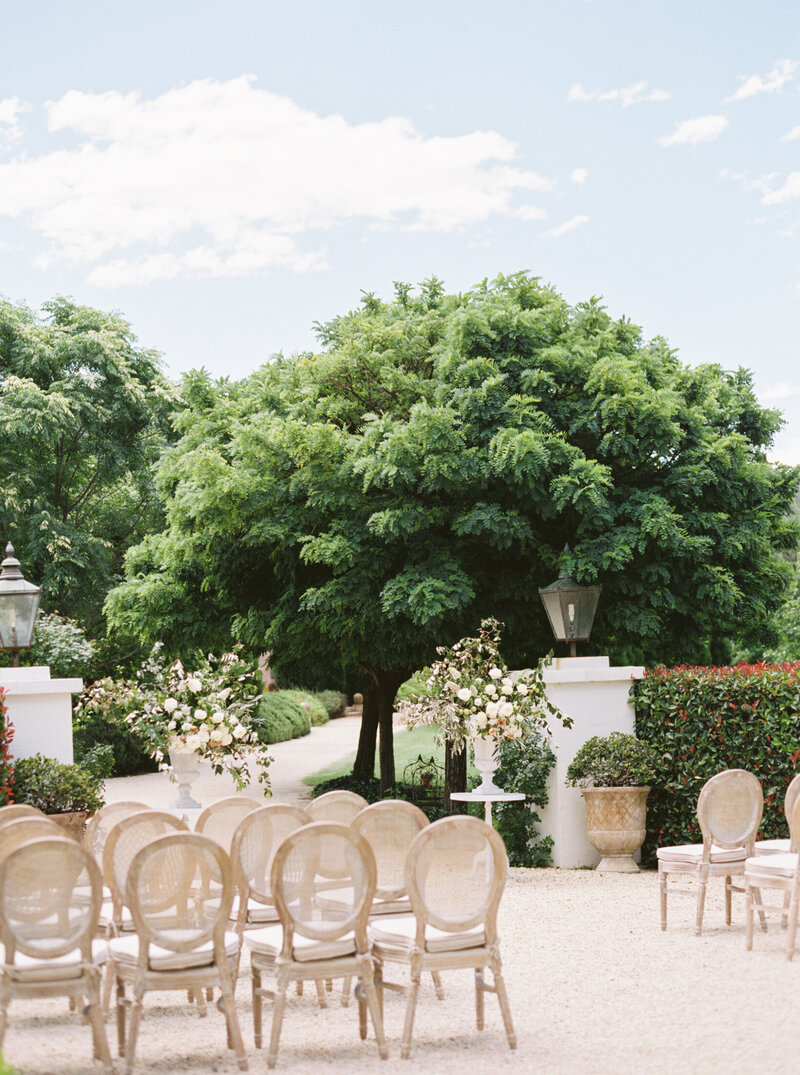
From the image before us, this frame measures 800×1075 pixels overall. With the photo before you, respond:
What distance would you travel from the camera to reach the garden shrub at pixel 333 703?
44.7 metres

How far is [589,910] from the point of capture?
31.5 ft

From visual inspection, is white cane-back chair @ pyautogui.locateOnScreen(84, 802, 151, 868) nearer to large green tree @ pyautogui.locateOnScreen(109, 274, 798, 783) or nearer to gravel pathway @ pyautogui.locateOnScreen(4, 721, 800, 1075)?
gravel pathway @ pyautogui.locateOnScreen(4, 721, 800, 1075)

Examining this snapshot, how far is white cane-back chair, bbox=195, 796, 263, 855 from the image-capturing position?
688 cm

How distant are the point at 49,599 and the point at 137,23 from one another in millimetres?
11678

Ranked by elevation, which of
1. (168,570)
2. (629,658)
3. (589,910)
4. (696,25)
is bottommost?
(589,910)

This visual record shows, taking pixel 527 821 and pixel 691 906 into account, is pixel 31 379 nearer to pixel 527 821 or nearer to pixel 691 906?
pixel 527 821

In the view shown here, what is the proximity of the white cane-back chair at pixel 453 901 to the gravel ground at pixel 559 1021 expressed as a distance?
0.99 feet

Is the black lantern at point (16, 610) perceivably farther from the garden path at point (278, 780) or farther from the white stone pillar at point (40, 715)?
the garden path at point (278, 780)

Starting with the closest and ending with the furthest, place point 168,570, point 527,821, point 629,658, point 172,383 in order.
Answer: point 527,821 < point 168,570 < point 629,658 < point 172,383

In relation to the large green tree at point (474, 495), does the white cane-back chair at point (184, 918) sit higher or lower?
lower

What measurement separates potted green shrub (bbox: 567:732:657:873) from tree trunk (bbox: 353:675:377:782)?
9.53m

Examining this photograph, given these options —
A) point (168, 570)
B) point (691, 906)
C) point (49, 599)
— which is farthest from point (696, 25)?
point (49, 599)

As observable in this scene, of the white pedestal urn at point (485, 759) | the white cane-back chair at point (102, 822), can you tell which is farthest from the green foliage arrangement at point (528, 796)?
the white cane-back chair at point (102, 822)

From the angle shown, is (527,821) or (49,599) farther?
(49,599)
